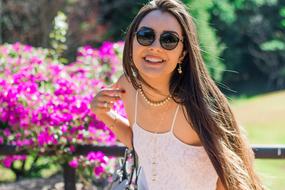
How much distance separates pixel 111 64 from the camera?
3.80 metres

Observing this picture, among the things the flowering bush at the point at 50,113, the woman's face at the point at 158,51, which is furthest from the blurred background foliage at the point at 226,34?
the woman's face at the point at 158,51

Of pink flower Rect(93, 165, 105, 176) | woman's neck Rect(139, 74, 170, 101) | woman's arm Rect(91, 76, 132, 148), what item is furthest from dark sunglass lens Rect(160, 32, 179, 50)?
pink flower Rect(93, 165, 105, 176)

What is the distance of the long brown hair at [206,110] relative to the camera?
195cm

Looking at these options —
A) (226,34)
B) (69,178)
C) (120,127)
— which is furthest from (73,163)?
(226,34)

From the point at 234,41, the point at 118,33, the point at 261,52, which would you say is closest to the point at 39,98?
the point at 118,33

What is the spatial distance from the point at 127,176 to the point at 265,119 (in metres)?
7.90

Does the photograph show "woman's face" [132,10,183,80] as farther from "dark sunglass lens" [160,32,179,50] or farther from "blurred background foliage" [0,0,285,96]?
"blurred background foliage" [0,0,285,96]

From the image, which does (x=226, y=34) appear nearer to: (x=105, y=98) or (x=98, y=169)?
(x=98, y=169)

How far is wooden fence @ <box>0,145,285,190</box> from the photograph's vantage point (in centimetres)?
Result: 275

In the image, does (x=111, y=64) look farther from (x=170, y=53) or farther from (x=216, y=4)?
(x=216, y=4)

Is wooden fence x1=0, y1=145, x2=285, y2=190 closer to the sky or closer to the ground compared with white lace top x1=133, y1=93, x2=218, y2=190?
closer to the ground

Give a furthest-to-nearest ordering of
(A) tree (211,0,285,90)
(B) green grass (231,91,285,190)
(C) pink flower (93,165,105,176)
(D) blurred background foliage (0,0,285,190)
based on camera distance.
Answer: (A) tree (211,0,285,90) < (D) blurred background foliage (0,0,285,190) < (B) green grass (231,91,285,190) < (C) pink flower (93,165,105,176)

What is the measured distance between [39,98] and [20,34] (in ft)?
25.7

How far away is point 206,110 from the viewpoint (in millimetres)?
1970
